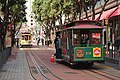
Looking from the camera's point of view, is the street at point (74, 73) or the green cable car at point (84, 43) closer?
the street at point (74, 73)

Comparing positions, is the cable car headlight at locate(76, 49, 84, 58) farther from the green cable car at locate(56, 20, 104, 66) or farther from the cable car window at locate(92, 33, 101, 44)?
the cable car window at locate(92, 33, 101, 44)

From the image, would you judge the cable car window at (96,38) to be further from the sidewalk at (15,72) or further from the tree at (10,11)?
the tree at (10,11)

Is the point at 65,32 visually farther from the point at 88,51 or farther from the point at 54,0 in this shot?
the point at 54,0

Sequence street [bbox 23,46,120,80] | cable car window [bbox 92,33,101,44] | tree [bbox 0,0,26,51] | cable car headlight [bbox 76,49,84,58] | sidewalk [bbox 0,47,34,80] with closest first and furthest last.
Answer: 1. sidewalk [bbox 0,47,34,80]
2. street [bbox 23,46,120,80]
3. cable car headlight [bbox 76,49,84,58]
4. cable car window [bbox 92,33,101,44]
5. tree [bbox 0,0,26,51]

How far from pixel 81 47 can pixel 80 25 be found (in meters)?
1.56

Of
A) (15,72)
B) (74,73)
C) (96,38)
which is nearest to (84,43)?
(96,38)

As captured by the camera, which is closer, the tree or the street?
the street

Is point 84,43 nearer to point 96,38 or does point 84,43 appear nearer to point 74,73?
point 96,38

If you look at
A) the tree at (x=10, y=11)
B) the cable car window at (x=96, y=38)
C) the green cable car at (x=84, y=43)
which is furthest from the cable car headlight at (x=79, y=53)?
the tree at (x=10, y=11)

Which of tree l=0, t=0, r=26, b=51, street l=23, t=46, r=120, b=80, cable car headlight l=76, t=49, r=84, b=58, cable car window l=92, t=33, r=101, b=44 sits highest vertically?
tree l=0, t=0, r=26, b=51

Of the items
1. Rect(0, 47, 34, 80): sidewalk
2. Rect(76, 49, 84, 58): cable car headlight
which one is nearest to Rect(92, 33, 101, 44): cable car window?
Rect(76, 49, 84, 58): cable car headlight

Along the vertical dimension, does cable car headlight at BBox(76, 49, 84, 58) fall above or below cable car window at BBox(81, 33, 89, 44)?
below

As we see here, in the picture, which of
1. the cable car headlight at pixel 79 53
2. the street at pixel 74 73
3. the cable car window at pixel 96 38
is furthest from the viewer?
the cable car window at pixel 96 38

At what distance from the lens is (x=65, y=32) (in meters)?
24.2
